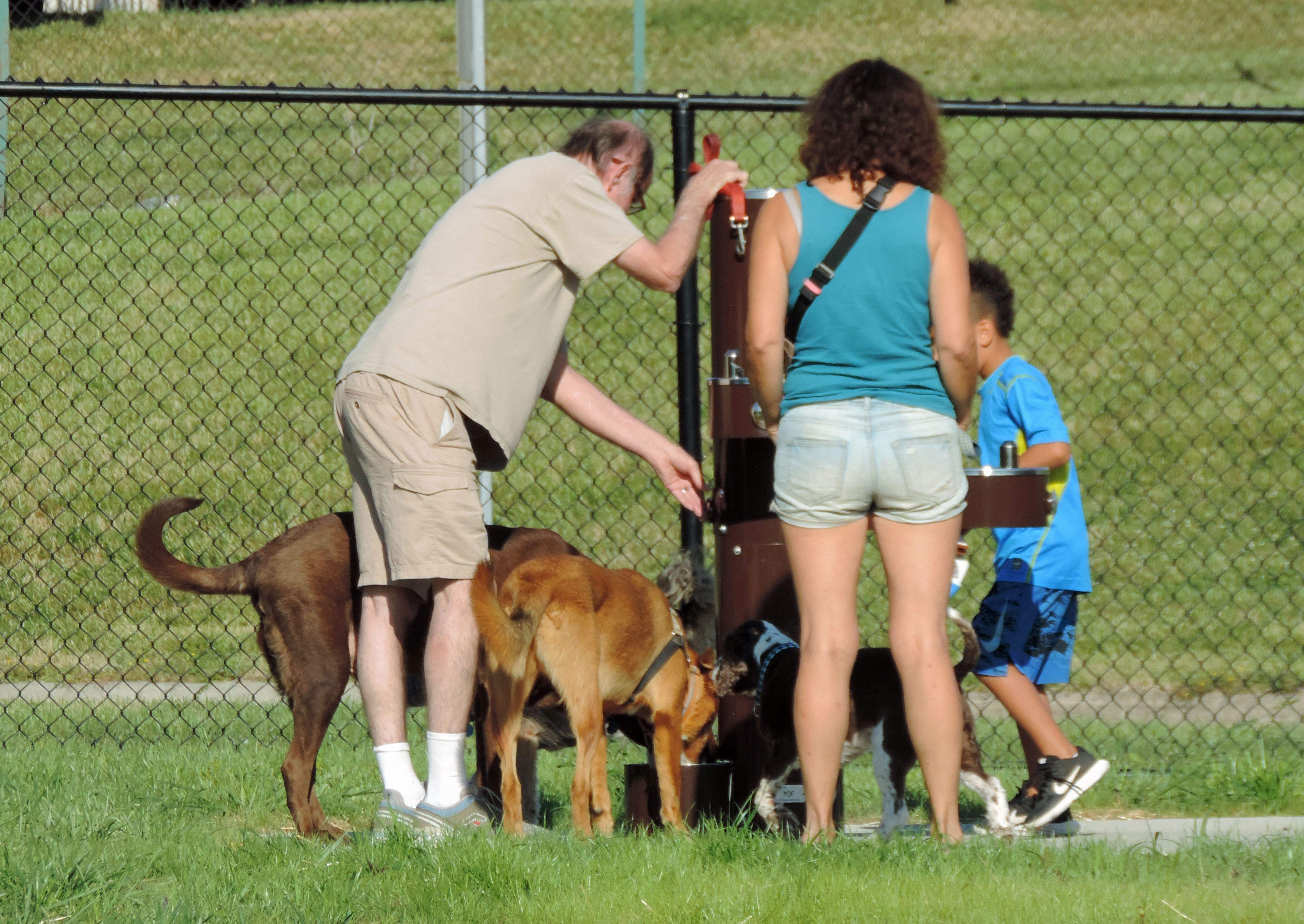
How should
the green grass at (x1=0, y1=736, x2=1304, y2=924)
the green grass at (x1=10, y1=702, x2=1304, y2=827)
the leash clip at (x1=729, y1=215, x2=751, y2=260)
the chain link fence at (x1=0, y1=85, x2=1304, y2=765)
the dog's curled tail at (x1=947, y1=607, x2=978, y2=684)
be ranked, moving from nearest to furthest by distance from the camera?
the green grass at (x1=0, y1=736, x2=1304, y2=924) → the leash clip at (x1=729, y1=215, x2=751, y2=260) → the dog's curled tail at (x1=947, y1=607, x2=978, y2=684) → the green grass at (x1=10, y1=702, x2=1304, y2=827) → the chain link fence at (x1=0, y1=85, x2=1304, y2=765)

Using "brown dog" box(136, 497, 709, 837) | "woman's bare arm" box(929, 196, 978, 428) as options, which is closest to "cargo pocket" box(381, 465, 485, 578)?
"brown dog" box(136, 497, 709, 837)

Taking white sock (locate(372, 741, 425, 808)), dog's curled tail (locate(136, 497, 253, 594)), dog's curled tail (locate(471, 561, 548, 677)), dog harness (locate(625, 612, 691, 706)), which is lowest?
white sock (locate(372, 741, 425, 808))

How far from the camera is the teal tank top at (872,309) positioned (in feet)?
10.8

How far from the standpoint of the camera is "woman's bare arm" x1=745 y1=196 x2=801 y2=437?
3312 mm

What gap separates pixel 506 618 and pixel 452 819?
57cm

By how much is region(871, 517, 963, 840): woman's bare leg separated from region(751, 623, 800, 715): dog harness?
57 centimetres

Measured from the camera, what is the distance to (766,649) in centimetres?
396

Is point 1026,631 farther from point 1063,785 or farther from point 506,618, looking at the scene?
point 506,618

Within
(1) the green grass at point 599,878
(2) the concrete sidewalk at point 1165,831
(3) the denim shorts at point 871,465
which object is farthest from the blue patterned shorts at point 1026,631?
Answer: (3) the denim shorts at point 871,465

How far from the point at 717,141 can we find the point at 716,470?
0.98 metres

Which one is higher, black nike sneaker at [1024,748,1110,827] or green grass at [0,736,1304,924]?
green grass at [0,736,1304,924]

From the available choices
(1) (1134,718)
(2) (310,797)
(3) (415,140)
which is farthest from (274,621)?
(3) (415,140)

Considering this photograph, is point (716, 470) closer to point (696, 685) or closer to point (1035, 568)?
point (696, 685)

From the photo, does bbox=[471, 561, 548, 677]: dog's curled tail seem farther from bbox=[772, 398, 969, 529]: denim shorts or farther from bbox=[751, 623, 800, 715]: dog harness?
bbox=[772, 398, 969, 529]: denim shorts
